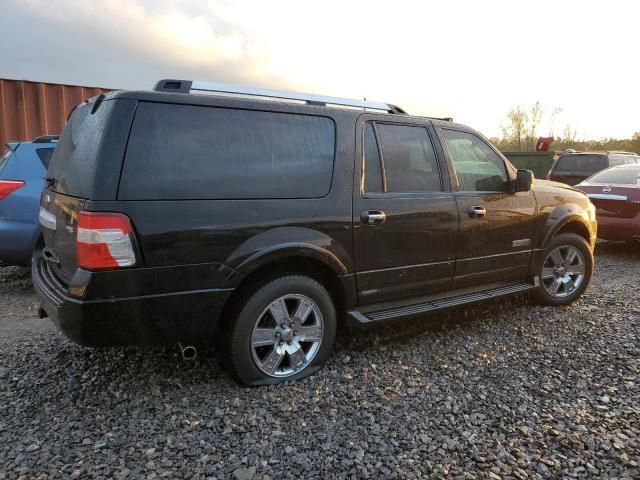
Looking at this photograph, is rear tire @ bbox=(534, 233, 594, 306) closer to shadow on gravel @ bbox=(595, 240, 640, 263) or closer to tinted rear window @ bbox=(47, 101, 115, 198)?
shadow on gravel @ bbox=(595, 240, 640, 263)

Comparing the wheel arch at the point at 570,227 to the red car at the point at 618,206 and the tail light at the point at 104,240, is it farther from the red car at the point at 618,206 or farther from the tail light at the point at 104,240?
the tail light at the point at 104,240

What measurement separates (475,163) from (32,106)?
8061mm

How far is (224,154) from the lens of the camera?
284 centimetres

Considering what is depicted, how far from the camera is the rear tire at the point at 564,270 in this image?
181 inches

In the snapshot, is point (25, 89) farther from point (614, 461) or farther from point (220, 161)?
point (614, 461)

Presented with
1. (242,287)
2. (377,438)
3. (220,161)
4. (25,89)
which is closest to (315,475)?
(377,438)

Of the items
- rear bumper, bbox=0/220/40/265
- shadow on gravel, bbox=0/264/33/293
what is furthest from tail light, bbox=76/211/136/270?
shadow on gravel, bbox=0/264/33/293

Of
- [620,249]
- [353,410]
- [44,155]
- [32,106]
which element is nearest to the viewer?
[353,410]

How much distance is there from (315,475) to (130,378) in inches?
59.4

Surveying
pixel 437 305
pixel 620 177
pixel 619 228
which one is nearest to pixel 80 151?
pixel 437 305

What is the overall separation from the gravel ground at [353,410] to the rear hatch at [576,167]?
338 inches

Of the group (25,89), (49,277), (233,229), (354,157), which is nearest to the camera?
(233,229)

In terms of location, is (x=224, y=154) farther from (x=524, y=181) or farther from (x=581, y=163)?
(x=581, y=163)

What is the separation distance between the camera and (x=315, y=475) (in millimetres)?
2270
